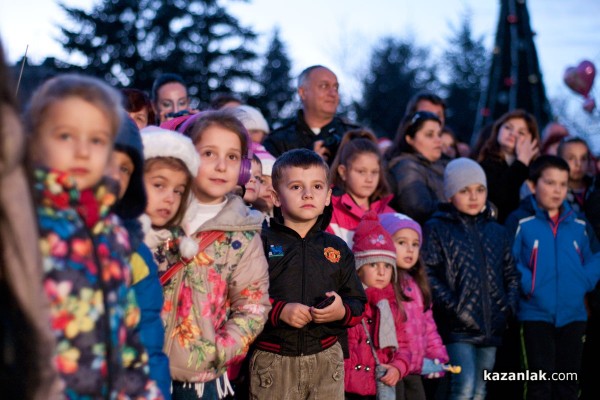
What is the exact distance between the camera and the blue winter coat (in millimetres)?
6793

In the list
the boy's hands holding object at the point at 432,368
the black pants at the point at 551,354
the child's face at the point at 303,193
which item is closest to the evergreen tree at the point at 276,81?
the black pants at the point at 551,354

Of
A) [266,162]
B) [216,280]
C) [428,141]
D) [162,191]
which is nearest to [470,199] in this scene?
[428,141]

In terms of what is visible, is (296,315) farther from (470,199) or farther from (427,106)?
(427,106)

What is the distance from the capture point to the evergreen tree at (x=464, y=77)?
1399 inches

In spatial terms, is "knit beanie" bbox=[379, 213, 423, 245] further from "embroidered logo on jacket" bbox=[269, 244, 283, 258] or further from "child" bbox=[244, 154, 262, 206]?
"embroidered logo on jacket" bbox=[269, 244, 283, 258]

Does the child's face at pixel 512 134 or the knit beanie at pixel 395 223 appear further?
the child's face at pixel 512 134

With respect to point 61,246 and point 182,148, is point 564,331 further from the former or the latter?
point 61,246

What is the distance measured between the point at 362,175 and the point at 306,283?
1.68 meters

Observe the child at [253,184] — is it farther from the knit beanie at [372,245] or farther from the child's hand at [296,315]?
the child's hand at [296,315]

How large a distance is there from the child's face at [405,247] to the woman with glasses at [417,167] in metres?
0.93

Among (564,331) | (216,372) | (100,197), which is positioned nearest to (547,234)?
(564,331)

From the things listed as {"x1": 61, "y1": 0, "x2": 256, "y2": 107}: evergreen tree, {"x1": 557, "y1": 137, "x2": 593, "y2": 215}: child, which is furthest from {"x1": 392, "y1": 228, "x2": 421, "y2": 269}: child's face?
{"x1": 61, "y1": 0, "x2": 256, "y2": 107}: evergreen tree

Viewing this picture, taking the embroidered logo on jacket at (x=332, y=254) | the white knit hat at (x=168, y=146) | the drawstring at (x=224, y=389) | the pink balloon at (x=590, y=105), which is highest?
the pink balloon at (x=590, y=105)

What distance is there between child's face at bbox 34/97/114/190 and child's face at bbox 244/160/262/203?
2.64m
